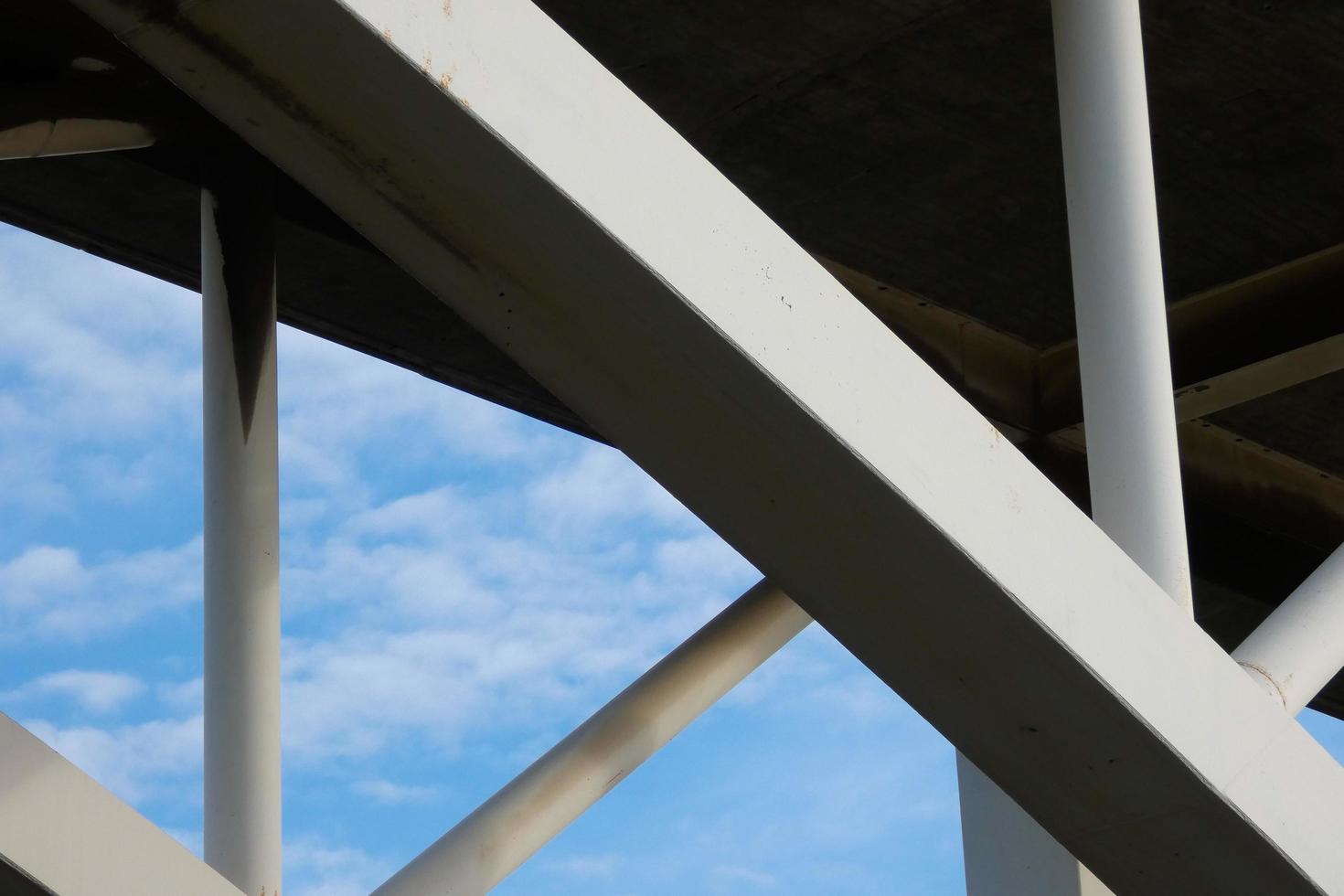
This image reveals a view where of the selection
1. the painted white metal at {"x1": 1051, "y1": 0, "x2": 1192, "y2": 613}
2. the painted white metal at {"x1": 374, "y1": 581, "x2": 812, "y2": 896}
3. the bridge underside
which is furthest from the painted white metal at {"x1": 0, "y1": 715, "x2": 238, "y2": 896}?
the bridge underside

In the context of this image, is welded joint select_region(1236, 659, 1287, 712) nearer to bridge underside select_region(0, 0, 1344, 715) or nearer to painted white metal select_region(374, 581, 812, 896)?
bridge underside select_region(0, 0, 1344, 715)

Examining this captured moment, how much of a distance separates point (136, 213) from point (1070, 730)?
20.2 feet

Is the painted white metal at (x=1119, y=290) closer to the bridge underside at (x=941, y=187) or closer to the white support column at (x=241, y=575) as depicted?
the bridge underside at (x=941, y=187)

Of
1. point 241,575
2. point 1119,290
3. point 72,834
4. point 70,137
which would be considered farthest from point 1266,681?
point 70,137

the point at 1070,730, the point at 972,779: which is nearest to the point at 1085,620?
the point at 1070,730

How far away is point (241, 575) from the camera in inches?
307

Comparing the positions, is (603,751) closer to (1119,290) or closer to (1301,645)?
(1301,645)

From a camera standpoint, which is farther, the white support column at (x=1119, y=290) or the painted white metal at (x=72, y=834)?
the white support column at (x=1119, y=290)

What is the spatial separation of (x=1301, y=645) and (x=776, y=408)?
236 centimetres

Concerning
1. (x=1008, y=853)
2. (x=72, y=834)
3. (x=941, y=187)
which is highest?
(x=941, y=187)

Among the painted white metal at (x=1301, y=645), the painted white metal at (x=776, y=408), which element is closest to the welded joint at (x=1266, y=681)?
the painted white metal at (x=1301, y=645)

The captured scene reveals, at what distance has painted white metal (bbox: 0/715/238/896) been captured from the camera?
4875 mm

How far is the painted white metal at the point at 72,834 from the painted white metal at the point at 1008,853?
513 cm

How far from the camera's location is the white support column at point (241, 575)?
24.8ft
